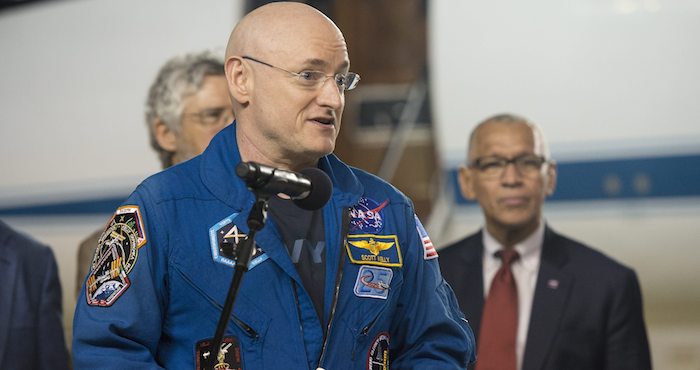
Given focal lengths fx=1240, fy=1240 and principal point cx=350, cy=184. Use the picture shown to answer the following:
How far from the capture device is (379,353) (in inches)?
98.8

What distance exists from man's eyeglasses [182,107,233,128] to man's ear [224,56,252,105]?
1.52 meters

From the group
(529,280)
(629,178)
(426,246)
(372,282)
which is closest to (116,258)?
(372,282)

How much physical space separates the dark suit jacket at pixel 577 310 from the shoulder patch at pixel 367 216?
56.0 inches

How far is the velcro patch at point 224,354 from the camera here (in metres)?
2.36

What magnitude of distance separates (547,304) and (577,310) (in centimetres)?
10

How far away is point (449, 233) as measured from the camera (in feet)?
17.7

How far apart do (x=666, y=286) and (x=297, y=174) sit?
3.38 meters

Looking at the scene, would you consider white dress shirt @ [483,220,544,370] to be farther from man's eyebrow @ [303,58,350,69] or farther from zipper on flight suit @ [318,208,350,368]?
man's eyebrow @ [303,58,350,69]

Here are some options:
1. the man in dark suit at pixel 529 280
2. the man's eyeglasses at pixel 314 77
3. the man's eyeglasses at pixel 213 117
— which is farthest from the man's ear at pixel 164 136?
the man's eyeglasses at pixel 314 77

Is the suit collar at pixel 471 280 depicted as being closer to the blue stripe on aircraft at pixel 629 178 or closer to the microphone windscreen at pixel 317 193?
the blue stripe on aircraft at pixel 629 178

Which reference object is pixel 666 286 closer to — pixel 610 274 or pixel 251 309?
pixel 610 274

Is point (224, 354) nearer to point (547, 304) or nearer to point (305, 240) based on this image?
point (305, 240)

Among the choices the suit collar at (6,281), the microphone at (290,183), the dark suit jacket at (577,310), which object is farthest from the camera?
the dark suit jacket at (577,310)

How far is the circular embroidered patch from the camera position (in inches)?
97.8
